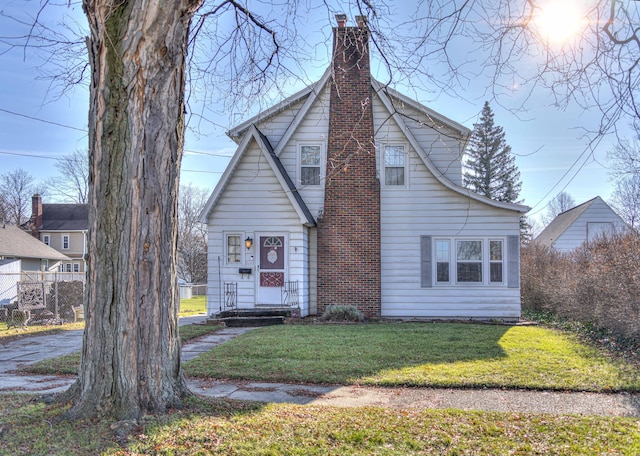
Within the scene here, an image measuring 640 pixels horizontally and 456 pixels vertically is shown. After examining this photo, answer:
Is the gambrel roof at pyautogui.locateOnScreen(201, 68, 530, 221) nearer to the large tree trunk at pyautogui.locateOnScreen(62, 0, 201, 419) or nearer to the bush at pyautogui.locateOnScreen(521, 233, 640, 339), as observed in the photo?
the bush at pyautogui.locateOnScreen(521, 233, 640, 339)

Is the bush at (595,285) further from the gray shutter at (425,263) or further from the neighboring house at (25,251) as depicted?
the neighboring house at (25,251)

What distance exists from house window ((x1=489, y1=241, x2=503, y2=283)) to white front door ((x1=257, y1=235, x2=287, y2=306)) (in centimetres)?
590

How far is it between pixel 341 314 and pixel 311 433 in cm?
935

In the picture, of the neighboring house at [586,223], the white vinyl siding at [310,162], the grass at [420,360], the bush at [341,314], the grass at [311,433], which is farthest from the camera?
the neighboring house at [586,223]

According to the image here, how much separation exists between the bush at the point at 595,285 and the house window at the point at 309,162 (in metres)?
7.58

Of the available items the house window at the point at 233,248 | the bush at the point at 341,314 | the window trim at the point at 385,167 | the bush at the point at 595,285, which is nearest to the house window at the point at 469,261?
the bush at the point at 595,285

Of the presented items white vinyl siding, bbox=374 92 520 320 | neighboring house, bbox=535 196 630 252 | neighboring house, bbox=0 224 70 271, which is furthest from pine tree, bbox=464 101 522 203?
neighboring house, bbox=0 224 70 271

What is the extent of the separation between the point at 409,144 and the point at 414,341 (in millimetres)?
6812

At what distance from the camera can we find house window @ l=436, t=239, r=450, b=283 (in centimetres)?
1445

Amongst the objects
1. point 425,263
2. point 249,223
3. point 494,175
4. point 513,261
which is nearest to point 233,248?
point 249,223

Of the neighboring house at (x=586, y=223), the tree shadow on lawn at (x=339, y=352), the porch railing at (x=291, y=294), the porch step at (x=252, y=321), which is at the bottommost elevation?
the porch step at (x=252, y=321)

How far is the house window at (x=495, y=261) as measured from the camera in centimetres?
1423

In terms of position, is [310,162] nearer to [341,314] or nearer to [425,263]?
[425,263]

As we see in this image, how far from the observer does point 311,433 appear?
4250 millimetres
